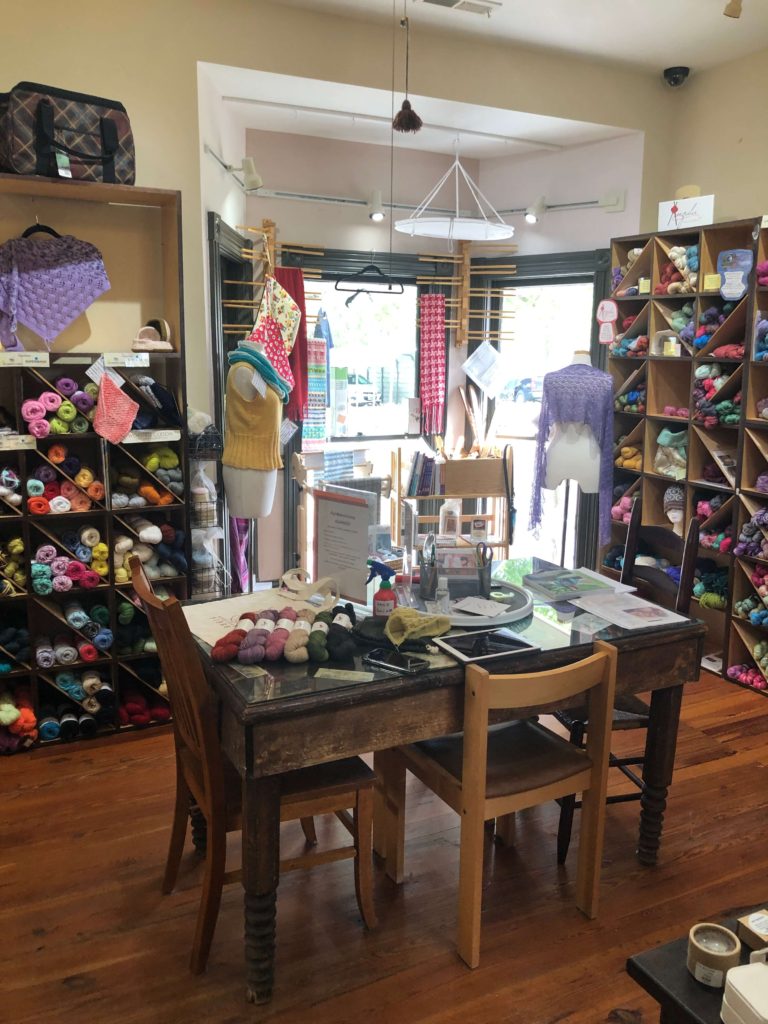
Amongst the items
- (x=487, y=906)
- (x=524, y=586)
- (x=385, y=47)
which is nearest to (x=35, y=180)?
(x=385, y=47)

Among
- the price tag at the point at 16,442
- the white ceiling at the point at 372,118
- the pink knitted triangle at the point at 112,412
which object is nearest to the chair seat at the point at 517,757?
the pink knitted triangle at the point at 112,412

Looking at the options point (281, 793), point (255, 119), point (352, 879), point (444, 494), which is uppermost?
point (255, 119)

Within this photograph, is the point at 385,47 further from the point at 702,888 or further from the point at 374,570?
the point at 702,888

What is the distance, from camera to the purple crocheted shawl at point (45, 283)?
316cm

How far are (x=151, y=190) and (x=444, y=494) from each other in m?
2.44

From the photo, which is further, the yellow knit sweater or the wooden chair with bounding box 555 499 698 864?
the yellow knit sweater

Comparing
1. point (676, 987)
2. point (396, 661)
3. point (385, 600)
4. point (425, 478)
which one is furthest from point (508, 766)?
point (425, 478)

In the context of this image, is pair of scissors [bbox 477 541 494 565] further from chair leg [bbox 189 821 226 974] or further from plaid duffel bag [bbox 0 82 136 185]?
plaid duffel bag [bbox 0 82 136 185]

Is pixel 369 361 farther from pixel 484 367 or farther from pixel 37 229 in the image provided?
pixel 37 229

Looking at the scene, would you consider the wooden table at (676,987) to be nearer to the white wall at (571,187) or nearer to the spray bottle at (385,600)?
the spray bottle at (385,600)

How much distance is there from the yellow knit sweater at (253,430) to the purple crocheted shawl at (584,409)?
1.57m

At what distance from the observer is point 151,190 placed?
319cm

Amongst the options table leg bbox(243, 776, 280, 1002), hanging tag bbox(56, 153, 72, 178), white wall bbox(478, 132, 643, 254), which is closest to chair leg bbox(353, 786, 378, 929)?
table leg bbox(243, 776, 280, 1002)

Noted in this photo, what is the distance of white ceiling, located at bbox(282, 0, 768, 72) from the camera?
3670mm
